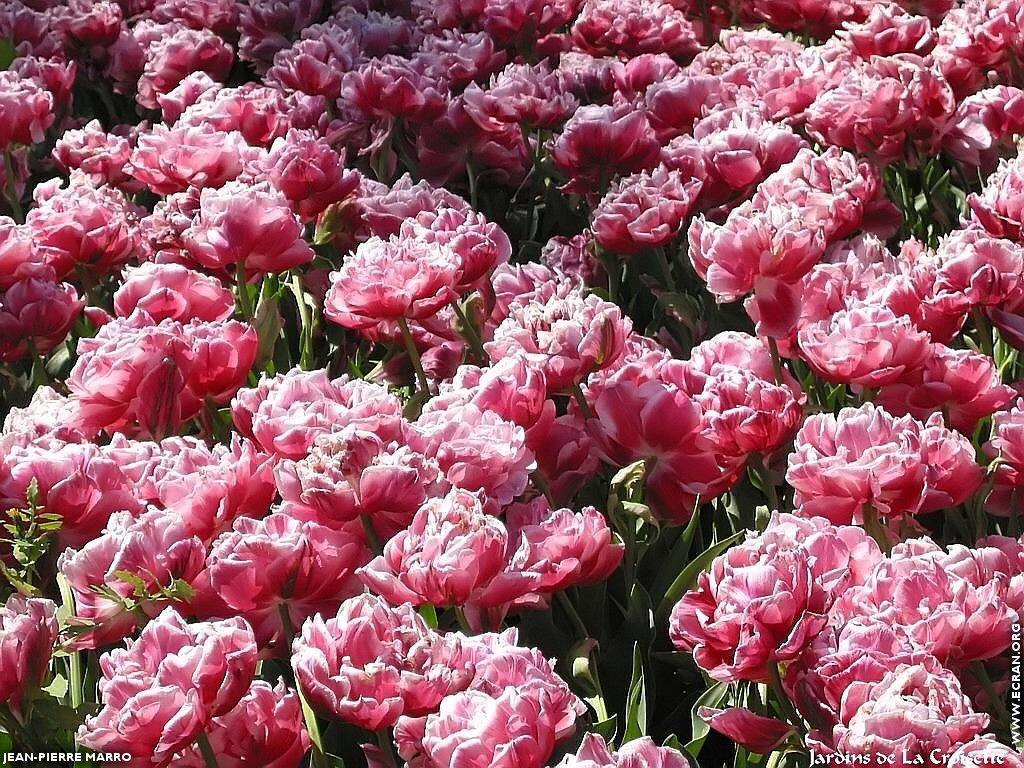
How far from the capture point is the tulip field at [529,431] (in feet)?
3.36

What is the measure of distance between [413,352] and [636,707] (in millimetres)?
598

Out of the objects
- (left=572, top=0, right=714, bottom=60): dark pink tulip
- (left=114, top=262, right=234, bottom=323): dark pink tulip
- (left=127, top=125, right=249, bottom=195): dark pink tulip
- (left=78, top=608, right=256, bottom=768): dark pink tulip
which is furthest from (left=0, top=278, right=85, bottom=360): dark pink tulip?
(left=572, top=0, right=714, bottom=60): dark pink tulip

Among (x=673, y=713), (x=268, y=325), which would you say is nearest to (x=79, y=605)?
(x=673, y=713)

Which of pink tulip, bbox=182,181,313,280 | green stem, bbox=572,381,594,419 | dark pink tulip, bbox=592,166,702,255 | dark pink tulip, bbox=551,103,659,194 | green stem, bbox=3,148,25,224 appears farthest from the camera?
green stem, bbox=3,148,25,224

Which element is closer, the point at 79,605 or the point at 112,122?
the point at 79,605

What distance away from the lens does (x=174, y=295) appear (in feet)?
5.42

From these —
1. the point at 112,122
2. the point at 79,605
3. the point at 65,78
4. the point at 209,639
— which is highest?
the point at 209,639

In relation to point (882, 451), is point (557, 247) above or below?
below

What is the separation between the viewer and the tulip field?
1.02m

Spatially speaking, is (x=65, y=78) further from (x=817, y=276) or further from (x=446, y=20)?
(x=817, y=276)

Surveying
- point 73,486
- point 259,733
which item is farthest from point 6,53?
point 259,733

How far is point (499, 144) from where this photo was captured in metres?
2.53

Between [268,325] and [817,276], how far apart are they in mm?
755

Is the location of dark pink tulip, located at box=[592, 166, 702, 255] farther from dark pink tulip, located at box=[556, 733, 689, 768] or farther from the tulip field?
dark pink tulip, located at box=[556, 733, 689, 768]
